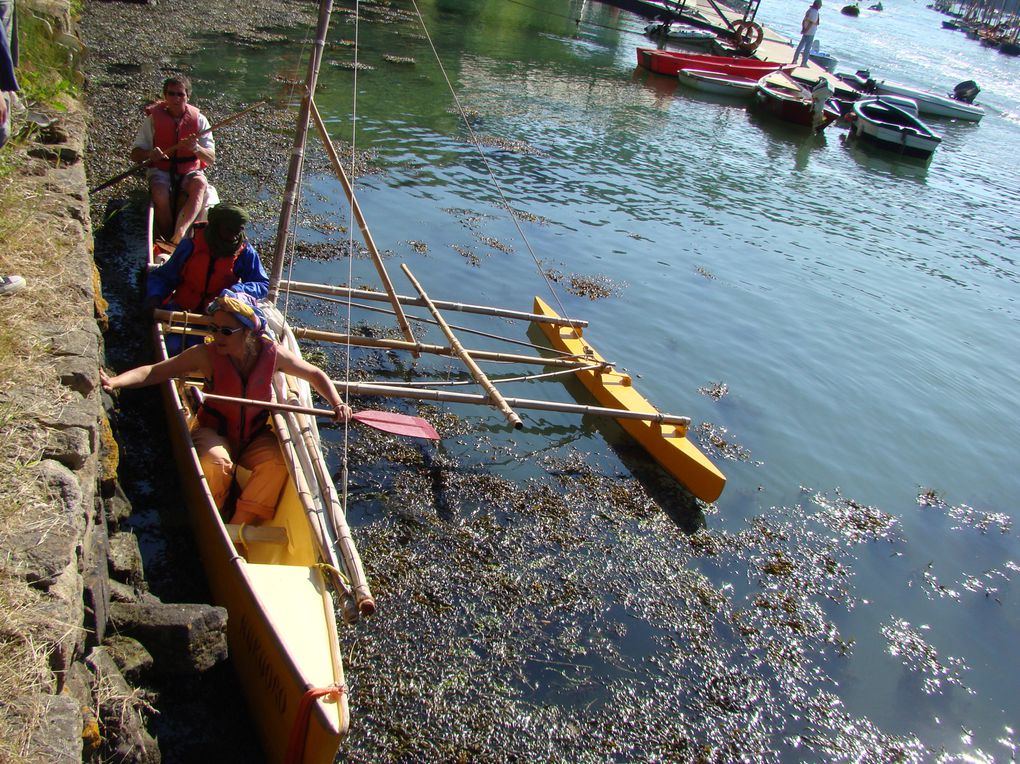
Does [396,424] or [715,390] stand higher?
[396,424]

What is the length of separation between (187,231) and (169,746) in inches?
270

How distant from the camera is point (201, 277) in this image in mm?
7953

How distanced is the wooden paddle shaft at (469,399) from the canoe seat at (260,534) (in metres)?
1.73

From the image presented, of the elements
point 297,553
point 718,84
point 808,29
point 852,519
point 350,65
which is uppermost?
point 808,29

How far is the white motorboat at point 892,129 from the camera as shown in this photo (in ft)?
90.2

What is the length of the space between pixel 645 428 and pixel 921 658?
12.0 feet

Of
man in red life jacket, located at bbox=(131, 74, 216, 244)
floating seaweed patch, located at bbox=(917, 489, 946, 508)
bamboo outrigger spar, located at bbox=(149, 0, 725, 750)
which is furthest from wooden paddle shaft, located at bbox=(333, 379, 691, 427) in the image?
man in red life jacket, located at bbox=(131, 74, 216, 244)

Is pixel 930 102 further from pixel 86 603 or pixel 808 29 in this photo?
pixel 86 603

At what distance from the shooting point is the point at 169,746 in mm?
4898

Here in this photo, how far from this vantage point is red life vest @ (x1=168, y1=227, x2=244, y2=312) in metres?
7.91

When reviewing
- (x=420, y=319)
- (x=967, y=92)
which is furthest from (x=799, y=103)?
(x=420, y=319)

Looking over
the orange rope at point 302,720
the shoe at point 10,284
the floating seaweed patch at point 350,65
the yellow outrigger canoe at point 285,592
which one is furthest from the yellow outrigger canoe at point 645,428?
the floating seaweed patch at point 350,65

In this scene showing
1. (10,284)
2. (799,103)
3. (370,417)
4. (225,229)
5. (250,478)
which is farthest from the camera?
(799,103)

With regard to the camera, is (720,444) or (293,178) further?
(720,444)
